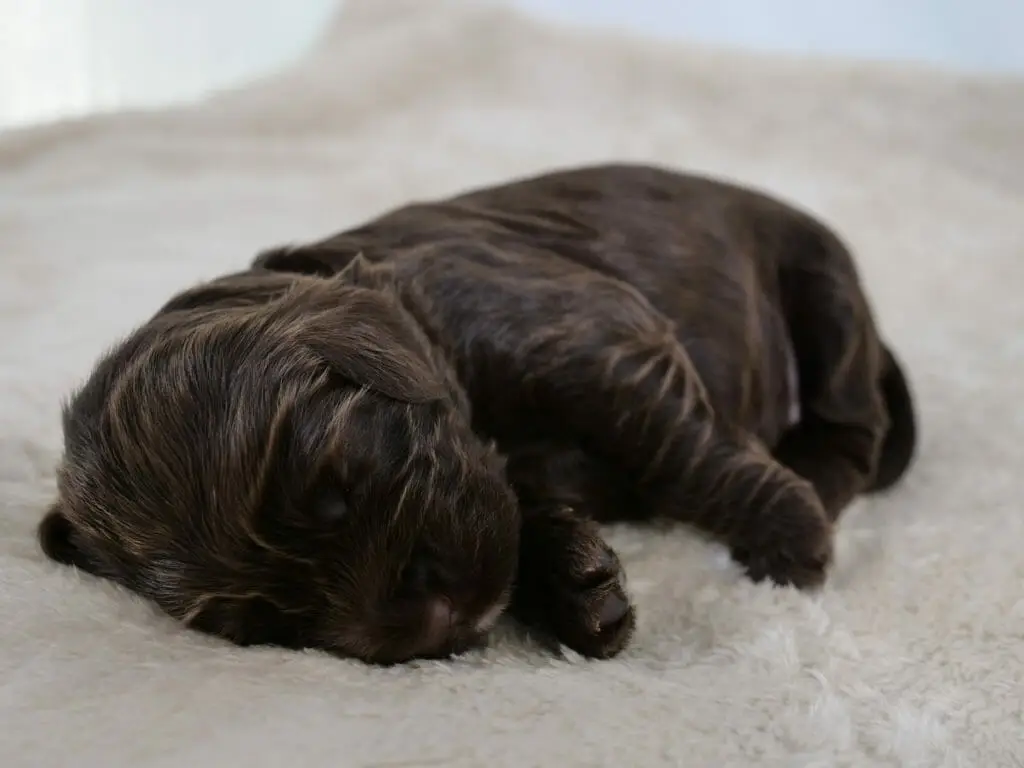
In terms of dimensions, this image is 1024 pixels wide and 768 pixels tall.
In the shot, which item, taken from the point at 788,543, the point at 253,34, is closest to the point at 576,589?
the point at 788,543

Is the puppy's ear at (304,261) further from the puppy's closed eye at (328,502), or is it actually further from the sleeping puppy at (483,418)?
the puppy's closed eye at (328,502)

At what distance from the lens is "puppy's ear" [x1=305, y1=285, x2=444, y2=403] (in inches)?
61.4

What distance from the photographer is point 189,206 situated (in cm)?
A: 414

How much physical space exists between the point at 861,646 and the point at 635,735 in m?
0.55

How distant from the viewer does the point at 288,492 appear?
145cm

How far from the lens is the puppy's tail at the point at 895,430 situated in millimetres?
2586

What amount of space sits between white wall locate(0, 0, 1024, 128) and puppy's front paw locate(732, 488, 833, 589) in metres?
3.59

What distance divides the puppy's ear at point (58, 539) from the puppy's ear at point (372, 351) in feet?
1.79

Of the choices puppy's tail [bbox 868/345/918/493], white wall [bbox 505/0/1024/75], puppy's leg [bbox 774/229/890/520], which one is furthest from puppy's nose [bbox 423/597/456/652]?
white wall [bbox 505/0/1024/75]

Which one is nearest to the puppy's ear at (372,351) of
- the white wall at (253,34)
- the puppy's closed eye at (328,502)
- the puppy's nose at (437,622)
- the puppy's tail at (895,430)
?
the puppy's closed eye at (328,502)

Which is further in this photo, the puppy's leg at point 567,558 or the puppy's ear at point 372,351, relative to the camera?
the puppy's leg at point 567,558

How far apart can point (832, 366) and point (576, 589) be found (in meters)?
1.21

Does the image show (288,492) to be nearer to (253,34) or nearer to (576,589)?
(576,589)

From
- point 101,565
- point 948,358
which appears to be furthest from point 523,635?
point 948,358
